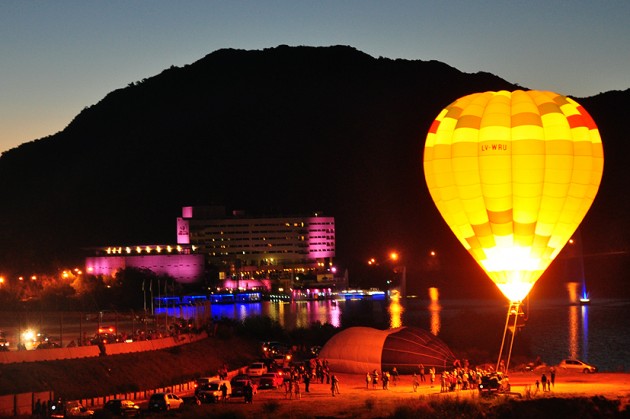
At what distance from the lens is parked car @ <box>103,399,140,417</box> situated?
61.0ft

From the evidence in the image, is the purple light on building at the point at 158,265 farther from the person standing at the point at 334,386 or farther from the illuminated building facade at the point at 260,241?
the person standing at the point at 334,386

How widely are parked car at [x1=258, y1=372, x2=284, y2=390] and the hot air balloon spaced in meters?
6.09

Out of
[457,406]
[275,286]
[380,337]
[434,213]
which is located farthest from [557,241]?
[434,213]

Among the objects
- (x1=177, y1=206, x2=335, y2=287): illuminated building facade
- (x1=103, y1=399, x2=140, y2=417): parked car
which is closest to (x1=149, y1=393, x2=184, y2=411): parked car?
(x1=103, y1=399, x2=140, y2=417): parked car

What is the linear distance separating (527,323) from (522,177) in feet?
124

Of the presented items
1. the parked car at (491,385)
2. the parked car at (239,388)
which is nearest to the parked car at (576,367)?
the parked car at (491,385)

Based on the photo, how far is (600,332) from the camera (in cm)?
5312

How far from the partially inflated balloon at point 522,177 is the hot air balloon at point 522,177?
2 cm

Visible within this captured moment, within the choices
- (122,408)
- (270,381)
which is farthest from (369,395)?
(122,408)

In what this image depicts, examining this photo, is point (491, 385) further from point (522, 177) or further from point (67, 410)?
point (67, 410)

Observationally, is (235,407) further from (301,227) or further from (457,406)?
(301,227)

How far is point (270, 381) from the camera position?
24.5 meters

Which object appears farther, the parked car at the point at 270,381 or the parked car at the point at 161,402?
the parked car at the point at 270,381

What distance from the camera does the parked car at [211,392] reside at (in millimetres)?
21484
